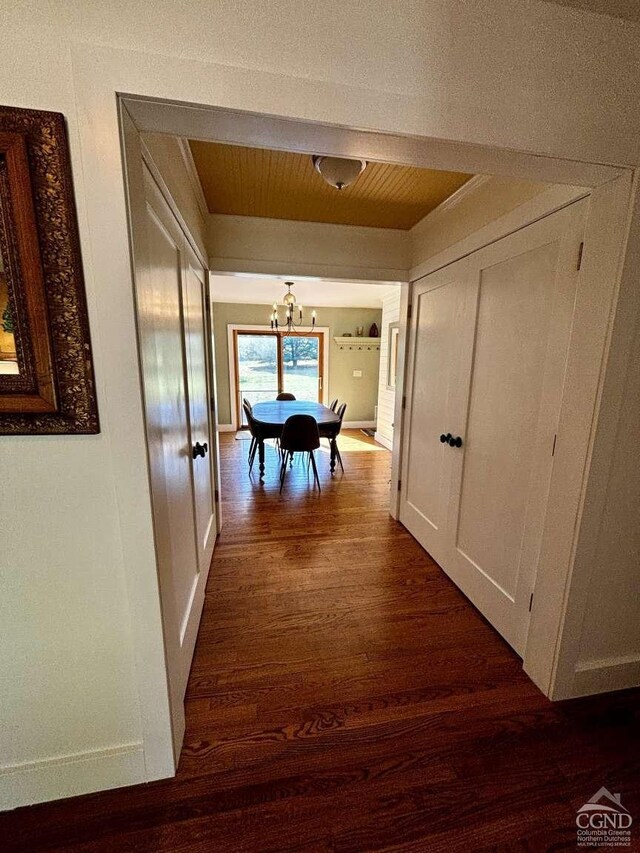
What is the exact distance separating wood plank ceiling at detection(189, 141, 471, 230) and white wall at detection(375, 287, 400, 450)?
9.71 feet

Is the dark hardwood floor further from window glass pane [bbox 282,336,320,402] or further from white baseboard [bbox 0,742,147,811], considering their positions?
window glass pane [bbox 282,336,320,402]

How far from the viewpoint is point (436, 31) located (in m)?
0.87

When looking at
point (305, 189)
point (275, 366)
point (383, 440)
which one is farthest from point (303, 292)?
point (305, 189)

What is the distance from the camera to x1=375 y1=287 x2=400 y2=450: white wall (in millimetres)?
5309

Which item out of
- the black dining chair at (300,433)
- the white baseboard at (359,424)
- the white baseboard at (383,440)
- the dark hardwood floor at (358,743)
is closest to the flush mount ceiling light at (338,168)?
the black dining chair at (300,433)

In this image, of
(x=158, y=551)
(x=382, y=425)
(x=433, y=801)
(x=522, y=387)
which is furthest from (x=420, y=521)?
(x=382, y=425)

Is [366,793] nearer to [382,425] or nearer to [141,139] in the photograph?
[141,139]

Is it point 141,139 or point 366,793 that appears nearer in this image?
point 141,139

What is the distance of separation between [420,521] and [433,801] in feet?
5.34

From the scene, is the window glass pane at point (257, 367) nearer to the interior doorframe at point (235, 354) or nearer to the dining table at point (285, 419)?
the interior doorframe at point (235, 354)

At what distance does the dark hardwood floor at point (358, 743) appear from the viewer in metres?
0.99

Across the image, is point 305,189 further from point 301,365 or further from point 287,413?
point 301,365

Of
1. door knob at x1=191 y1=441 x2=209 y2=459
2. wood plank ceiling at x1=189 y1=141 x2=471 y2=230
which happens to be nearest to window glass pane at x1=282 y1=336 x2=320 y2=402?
wood plank ceiling at x1=189 y1=141 x2=471 y2=230

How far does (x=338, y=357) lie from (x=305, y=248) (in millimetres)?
4341
